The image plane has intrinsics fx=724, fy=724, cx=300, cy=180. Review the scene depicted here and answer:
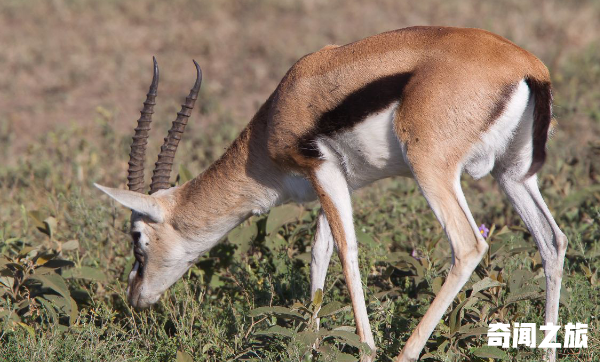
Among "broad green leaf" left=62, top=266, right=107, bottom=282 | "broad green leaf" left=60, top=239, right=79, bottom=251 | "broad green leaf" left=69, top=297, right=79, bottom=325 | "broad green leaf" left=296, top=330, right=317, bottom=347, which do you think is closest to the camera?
"broad green leaf" left=296, top=330, right=317, bottom=347

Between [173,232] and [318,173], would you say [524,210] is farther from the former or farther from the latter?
[173,232]

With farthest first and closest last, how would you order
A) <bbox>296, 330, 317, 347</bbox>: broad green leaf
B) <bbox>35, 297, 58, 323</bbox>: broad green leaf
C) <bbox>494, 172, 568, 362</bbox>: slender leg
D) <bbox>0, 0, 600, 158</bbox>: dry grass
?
1. <bbox>0, 0, 600, 158</bbox>: dry grass
2. <bbox>35, 297, 58, 323</bbox>: broad green leaf
3. <bbox>494, 172, 568, 362</bbox>: slender leg
4. <bbox>296, 330, 317, 347</bbox>: broad green leaf

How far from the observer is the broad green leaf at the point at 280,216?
4.20 meters

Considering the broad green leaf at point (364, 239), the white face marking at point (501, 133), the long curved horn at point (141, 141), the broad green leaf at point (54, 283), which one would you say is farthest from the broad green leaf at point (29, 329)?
the white face marking at point (501, 133)

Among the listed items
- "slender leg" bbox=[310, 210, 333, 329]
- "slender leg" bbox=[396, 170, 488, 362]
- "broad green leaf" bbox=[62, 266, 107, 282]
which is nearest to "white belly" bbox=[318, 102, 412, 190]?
"slender leg" bbox=[396, 170, 488, 362]

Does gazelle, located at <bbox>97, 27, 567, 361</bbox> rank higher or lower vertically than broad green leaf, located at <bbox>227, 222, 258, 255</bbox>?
higher

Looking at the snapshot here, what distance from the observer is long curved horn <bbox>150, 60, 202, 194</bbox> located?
3871mm

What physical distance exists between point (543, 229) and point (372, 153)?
0.98 meters

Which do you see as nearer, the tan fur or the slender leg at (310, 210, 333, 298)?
the tan fur

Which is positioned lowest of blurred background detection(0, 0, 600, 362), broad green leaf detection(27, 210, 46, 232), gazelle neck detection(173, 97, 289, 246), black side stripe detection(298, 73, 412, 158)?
blurred background detection(0, 0, 600, 362)

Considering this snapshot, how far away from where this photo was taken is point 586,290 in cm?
374

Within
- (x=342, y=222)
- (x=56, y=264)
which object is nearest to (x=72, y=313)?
(x=56, y=264)

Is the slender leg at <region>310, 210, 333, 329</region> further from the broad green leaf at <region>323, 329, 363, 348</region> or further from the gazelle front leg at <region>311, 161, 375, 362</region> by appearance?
the broad green leaf at <region>323, 329, 363, 348</region>

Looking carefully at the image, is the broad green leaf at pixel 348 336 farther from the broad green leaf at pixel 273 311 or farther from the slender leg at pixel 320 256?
the slender leg at pixel 320 256
